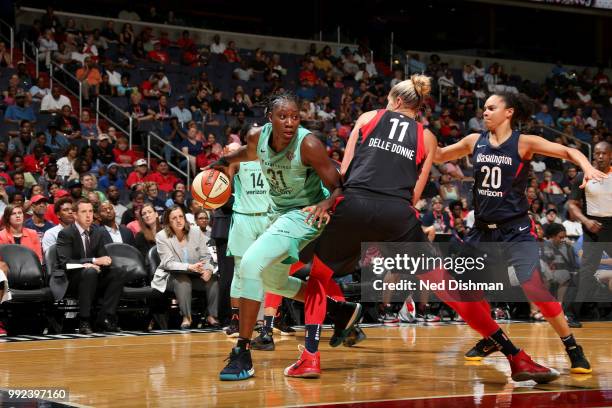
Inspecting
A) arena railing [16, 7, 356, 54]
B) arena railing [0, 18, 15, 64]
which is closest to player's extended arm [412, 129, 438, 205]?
arena railing [0, 18, 15, 64]

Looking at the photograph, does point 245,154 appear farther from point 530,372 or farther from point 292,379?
point 530,372

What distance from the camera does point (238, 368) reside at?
5.68 meters

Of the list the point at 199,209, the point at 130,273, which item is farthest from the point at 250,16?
the point at 130,273

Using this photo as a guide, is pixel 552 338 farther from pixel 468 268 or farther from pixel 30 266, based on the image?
pixel 30 266

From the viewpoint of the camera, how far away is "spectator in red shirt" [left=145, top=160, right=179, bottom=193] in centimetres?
1448

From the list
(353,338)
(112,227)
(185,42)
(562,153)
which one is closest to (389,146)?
(562,153)

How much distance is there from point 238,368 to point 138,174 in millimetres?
8900

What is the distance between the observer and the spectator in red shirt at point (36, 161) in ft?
44.0

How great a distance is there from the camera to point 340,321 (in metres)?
6.53

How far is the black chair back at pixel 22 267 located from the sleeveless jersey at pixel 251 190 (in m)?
2.42

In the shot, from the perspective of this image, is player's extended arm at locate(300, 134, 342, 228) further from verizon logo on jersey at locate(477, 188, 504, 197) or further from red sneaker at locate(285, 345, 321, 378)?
verizon logo on jersey at locate(477, 188, 504, 197)

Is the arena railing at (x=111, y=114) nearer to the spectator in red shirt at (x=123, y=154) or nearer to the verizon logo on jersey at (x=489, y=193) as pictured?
the spectator in red shirt at (x=123, y=154)

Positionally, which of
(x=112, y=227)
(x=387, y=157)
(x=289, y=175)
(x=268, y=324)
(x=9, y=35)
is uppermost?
(x=9, y=35)

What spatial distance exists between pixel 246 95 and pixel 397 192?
12.9 metres
